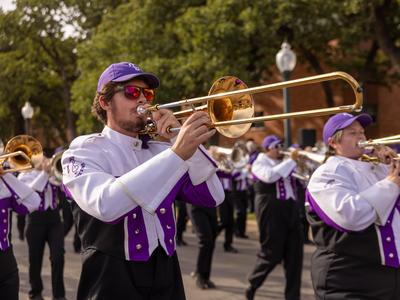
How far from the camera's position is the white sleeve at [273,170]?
7332 millimetres

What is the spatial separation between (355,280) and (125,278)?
1668 millimetres

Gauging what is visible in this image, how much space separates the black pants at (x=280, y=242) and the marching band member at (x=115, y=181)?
3711 mm

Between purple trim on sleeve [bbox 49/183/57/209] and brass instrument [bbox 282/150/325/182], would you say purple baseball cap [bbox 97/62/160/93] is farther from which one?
brass instrument [bbox 282/150/325/182]

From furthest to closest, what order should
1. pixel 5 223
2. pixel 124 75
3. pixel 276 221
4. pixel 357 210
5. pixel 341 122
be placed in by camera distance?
pixel 276 221
pixel 5 223
pixel 341 122
pixel 357 210
pixel 124 75

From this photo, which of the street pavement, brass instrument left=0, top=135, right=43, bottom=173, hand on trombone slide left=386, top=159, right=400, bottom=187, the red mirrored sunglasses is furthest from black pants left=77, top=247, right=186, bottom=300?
the street pavement

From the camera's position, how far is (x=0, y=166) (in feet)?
15.8

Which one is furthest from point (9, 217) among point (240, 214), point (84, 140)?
point (240, 214)

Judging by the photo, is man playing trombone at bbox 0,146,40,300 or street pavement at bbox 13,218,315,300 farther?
street pavement at bbox 13,218,315,300

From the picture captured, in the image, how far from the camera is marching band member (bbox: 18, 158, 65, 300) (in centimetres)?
667

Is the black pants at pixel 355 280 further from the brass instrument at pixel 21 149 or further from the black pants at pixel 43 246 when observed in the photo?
the black pants at pixel 43 246

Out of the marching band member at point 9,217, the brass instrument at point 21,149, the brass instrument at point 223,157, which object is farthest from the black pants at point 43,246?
the brass instrument at point 223,157

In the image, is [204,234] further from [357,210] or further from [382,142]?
[357,210]

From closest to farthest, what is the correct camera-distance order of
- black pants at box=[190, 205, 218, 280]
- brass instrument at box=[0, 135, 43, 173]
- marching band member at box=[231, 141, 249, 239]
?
brass instrument at box=[0, 135, 43, 173], black pants at box=[190, 205, 218, 280], marching band member at box=[231, 141, 249, 239]

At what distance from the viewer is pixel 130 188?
233 centimetres
